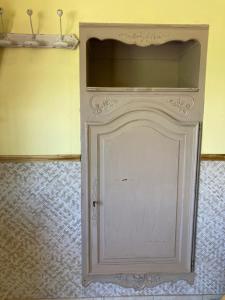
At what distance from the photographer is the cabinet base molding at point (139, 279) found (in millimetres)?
2270

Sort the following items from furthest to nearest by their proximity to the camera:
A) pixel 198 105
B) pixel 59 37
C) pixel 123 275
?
pixel 123 275 < pixel 198 105 < pixel 59 37

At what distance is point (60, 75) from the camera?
202cm

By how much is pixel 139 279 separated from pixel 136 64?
1.58m

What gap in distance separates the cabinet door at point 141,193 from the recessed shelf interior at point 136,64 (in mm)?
451

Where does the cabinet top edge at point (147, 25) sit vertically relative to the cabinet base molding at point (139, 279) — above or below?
above

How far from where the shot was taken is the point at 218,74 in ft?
6.79

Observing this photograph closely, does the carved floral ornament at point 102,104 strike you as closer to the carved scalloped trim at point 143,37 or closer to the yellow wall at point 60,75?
the yellow wall at point 60,75

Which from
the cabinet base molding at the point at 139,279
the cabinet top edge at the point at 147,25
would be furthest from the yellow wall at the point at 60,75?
the cabinet base molding at the point at 139,279

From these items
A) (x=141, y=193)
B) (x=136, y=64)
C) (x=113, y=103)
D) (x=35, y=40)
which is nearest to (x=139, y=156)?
(x=141, y=193)

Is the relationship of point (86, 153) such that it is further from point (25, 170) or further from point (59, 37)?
point (59, 37)

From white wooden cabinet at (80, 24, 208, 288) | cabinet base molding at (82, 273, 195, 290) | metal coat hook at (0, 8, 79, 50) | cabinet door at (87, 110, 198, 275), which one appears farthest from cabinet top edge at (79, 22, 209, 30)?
cabinet base molding at (82, 273, 195, 290)

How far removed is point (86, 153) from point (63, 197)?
345 mm

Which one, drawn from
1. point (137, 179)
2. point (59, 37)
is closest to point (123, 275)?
point (137, 179)

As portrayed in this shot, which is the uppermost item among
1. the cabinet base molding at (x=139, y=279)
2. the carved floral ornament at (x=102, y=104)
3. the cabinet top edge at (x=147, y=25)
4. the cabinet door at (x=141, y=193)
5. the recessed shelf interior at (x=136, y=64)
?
the cabinet top edge at (x=147, y=25)
